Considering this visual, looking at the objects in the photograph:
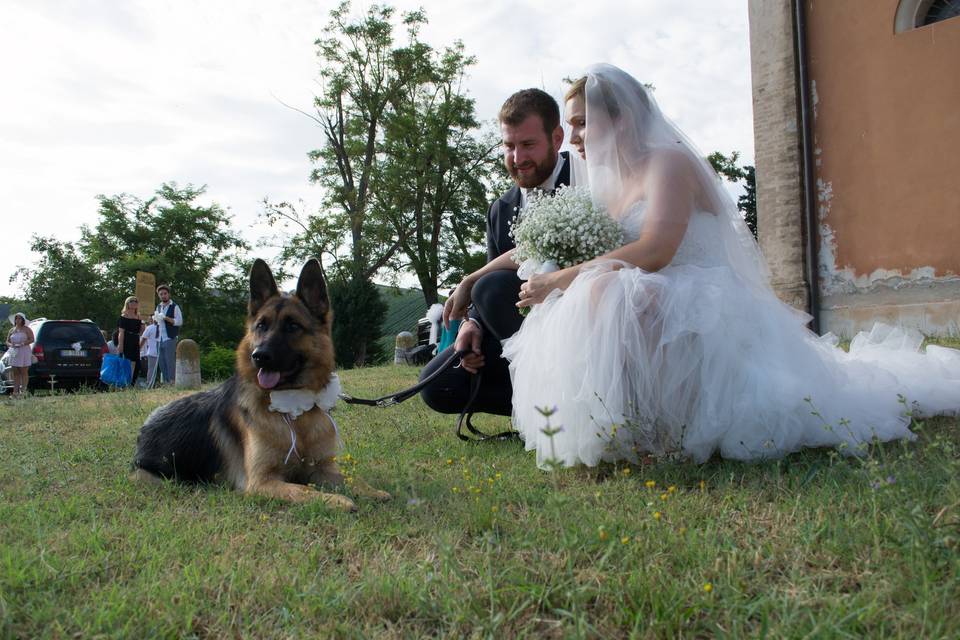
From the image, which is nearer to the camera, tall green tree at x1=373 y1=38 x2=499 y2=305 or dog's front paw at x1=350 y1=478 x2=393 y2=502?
→ dog's front paw at x1=350 y1=478 x2=393 y2=502

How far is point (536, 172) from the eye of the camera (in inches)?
196

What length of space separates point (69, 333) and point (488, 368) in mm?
18723

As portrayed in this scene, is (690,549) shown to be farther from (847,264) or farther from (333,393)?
(847,264)

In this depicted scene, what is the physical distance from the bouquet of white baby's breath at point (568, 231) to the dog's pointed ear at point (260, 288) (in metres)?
1.69

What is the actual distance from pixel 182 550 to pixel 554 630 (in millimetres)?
1632

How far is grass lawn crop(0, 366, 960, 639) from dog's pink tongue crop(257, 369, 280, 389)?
0.66 m

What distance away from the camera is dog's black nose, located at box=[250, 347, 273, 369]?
393cm

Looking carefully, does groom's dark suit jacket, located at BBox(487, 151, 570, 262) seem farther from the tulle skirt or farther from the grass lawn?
the grass lawn

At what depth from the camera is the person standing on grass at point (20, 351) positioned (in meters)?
15.1

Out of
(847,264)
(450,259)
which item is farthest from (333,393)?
(450,259)

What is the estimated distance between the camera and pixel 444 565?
2178 mm

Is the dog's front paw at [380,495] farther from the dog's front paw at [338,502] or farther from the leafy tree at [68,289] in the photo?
the leafy tree at [68,289]

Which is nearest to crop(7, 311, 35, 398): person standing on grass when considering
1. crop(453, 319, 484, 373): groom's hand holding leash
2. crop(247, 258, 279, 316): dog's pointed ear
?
crop(247, 258, 279, 316): dog's pointed ear

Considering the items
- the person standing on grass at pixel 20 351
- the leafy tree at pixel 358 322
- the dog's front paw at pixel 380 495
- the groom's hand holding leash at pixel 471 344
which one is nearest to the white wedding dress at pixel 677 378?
the dog's front paw at pixel 380 495
